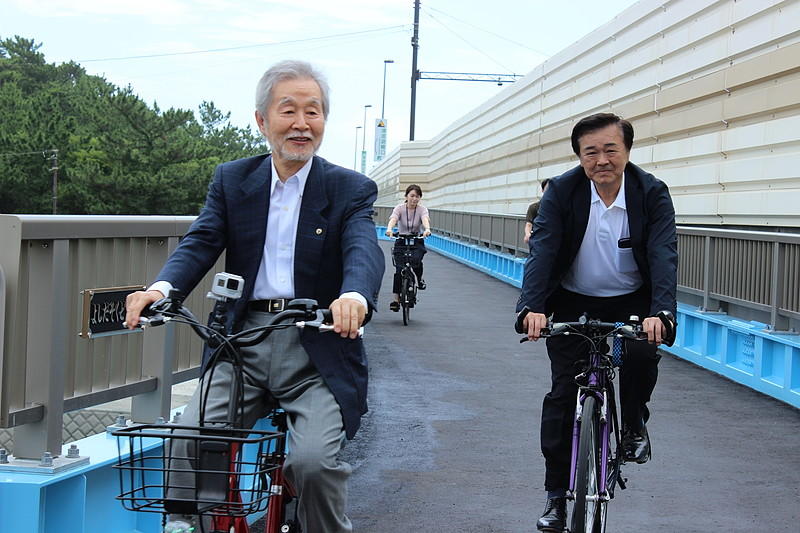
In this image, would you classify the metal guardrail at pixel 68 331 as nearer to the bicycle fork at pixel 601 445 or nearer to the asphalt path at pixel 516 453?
the asphalt path at pixel 516 453

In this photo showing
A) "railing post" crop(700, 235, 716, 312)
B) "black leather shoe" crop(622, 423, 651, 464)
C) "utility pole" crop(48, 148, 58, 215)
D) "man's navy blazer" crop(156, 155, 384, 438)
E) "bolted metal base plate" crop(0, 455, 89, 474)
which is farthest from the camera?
"utility pole" crop(48, 148, 58, 215)

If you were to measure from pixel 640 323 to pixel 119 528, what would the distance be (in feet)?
7.50

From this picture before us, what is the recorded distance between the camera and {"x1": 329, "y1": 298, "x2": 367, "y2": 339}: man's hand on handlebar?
137 inches

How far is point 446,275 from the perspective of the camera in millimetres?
29062

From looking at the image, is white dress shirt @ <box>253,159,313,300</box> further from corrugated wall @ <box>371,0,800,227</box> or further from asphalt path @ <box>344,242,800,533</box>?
corrugated wall @ <box>371,0,800,227</box>

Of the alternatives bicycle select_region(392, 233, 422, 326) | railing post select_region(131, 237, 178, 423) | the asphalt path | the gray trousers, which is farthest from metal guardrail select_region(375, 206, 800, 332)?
the gray trousers

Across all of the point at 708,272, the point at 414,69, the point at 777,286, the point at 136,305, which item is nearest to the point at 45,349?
the point at 136,305

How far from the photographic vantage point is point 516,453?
27.2 feet

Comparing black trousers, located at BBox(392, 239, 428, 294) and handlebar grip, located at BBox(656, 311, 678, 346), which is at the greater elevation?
black trousers, located at BBox(392, 239, 428, 294)

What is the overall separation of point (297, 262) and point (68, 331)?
1.67m

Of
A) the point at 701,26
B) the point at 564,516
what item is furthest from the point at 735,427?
the point at 701,26

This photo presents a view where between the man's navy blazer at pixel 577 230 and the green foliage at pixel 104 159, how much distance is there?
7488cm

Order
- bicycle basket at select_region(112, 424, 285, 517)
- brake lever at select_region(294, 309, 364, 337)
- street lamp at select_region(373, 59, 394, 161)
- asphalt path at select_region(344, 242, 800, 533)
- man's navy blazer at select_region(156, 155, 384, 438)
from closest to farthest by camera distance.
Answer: bicycle basket at select_region(112, 424, 285, 517)
brake lever at select_region(294, 309, 364, 337)
man's navy blazer at select_region(156, 155, 384, 438)
asphalt path at select_region(344, 242, 800, 533)
street lamp at select_region(373, 59, 394, 161)

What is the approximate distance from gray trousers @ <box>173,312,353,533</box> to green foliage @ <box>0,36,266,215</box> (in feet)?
250
